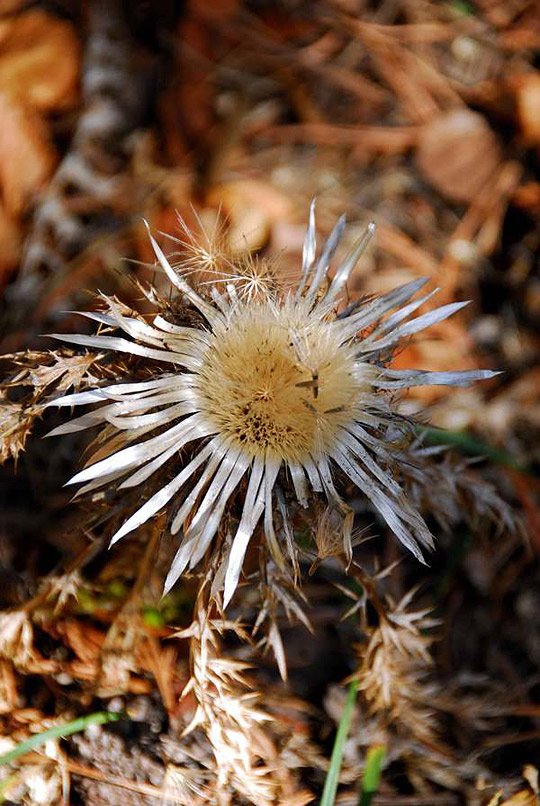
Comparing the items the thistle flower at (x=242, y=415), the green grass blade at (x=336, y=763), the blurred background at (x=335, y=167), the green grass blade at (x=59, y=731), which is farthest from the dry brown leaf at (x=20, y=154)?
the green grass blade at (x=336, y=763)

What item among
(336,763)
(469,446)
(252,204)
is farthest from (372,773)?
(252,204)

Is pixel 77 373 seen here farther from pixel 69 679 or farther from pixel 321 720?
pixel 321 720

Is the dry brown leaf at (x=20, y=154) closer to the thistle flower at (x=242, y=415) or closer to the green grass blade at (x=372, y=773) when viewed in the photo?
the thistle flower at (x=242, y=415)

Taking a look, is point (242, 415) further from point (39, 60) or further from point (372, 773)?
point (39, 60)

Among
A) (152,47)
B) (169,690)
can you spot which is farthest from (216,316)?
(152,47)

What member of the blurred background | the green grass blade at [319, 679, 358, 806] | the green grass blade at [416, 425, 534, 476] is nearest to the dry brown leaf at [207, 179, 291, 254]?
the blurred background
